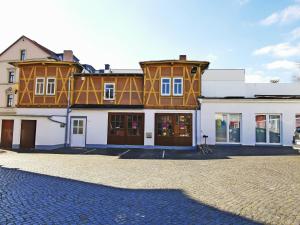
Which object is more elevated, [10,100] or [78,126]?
[10,100]

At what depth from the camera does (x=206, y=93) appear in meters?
30.6

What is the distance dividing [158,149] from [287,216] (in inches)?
523

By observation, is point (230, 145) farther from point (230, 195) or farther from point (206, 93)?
point (206, 93)

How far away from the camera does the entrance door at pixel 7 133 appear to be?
1923 centimetres

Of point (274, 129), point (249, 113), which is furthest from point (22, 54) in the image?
point (274, 129)

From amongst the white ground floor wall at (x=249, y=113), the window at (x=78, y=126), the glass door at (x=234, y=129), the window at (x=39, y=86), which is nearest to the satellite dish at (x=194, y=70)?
the white ground floor wall at (x=249, y=113)

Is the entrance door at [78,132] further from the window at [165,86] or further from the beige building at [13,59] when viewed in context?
the beige building at [13,59]

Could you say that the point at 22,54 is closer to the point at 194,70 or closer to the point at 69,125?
the point at 69,125

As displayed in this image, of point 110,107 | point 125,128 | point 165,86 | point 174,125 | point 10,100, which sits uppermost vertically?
point 165,86

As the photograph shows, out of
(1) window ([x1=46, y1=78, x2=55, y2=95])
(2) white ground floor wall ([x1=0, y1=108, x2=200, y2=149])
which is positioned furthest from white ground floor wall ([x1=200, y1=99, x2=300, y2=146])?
(1) window ([x1=46, y1=78, x2=55, y2=95])

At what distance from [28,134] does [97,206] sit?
1543 centimetres

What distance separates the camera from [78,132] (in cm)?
1961

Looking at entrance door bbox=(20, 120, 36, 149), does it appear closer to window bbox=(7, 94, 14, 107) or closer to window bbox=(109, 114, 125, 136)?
window bbox=(109, 114, 125, 136)

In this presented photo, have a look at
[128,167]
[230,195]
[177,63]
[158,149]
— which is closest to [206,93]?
[177,63]
